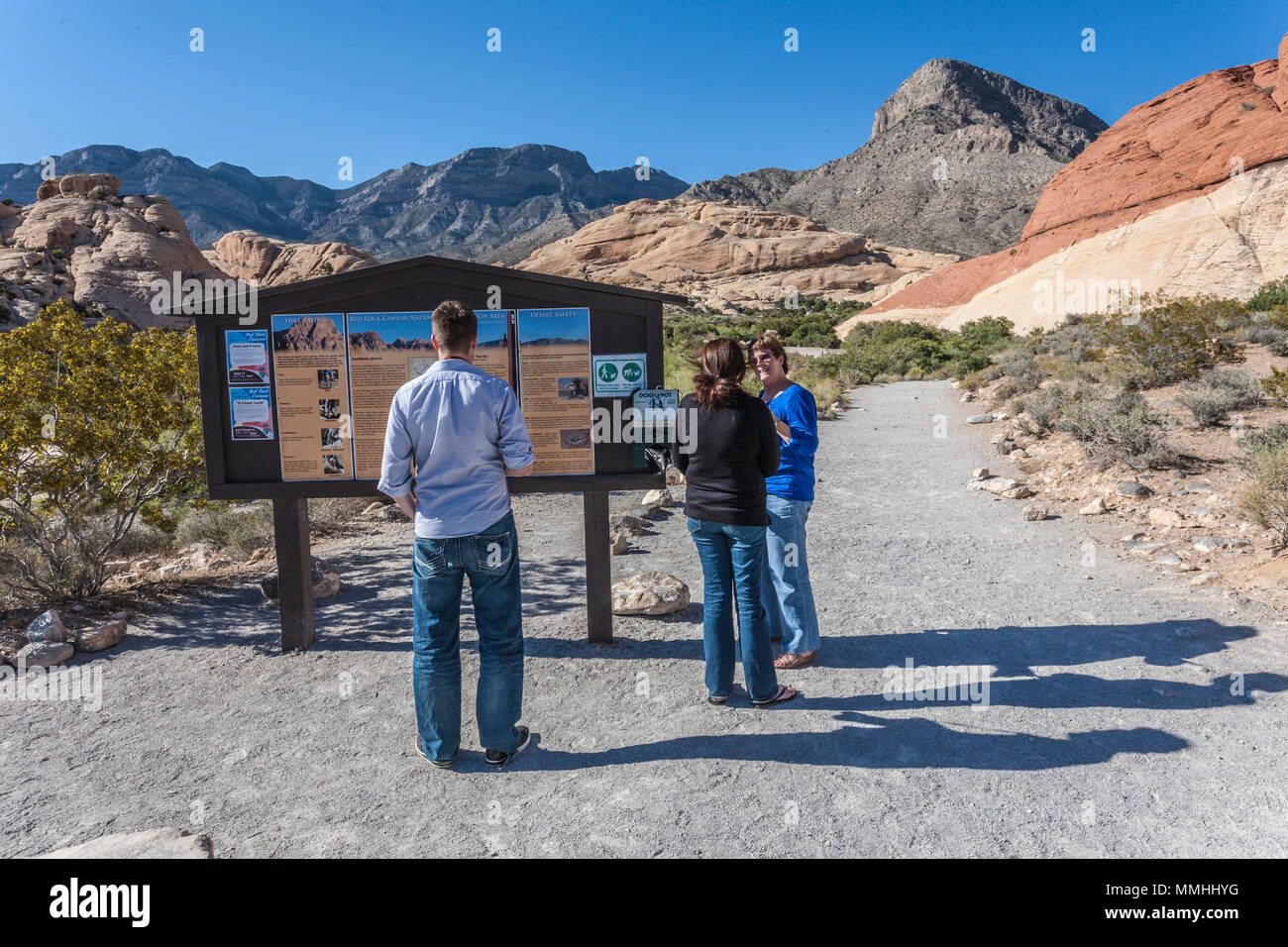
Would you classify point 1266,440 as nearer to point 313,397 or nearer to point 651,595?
point 651,595

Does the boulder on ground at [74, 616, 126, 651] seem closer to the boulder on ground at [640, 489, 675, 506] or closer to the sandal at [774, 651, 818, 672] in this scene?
the sandal at [774, 651, 818, 672]

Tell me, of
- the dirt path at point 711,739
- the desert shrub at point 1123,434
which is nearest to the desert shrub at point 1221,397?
the desert shrub at point 1123,434

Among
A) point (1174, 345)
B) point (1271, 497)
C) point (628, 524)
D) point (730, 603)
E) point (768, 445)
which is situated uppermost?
point (1174, 345)

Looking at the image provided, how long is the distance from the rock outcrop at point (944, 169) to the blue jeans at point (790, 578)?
74812 millimetres

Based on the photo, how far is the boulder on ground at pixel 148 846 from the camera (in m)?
2.30

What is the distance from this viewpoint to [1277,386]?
9.07m

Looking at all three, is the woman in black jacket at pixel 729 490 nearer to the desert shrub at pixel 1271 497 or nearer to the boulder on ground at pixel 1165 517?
the desert shrub at pixel 1271 497

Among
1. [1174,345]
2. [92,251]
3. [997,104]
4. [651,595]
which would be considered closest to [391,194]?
[997,104]

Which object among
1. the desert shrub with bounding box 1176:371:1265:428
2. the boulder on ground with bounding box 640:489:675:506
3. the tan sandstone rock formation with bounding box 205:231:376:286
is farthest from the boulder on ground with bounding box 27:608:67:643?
the tan sandstone rock formation with bounding box 205:231:376:286

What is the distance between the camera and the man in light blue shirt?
113 inches

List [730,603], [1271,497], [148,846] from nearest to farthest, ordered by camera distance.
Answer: [148,846] < [730,603] < [1271,497]

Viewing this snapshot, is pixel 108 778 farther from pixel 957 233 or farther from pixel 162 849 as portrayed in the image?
pixel 957 233

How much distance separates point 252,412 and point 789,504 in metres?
2.91

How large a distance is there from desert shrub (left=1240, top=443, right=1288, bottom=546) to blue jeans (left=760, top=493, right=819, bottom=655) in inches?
147
